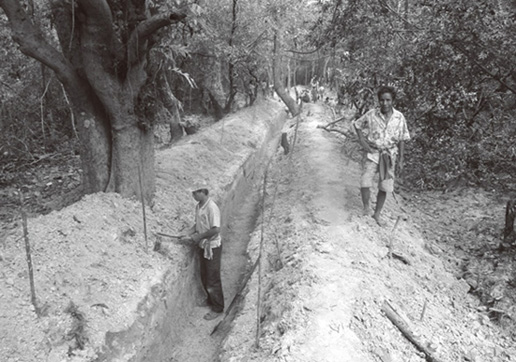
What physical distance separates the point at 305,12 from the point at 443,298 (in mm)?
18796

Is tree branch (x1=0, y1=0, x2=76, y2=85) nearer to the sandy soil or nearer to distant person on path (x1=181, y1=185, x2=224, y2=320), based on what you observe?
the sandy soil

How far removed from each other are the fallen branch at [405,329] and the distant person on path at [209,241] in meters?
2.47

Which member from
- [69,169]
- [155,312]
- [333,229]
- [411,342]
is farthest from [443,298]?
[69,169]

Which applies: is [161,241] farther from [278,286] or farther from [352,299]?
[352,299]

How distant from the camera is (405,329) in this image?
4145 millimetres

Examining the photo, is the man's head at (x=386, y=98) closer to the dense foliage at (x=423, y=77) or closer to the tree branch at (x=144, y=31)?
the dense foliage at (x=423, y=77)

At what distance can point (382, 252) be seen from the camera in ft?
18.9

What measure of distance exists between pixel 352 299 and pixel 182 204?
13.4 ft

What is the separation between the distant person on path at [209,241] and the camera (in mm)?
5672

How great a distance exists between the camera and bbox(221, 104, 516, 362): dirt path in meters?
3.94

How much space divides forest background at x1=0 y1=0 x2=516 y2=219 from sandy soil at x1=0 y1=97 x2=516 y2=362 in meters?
1.08

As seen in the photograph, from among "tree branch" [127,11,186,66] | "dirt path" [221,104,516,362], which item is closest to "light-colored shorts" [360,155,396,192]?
"dirt path" [221,104,516,362]

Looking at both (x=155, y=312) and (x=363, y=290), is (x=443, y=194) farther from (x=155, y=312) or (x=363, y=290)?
(x=155, y=312)

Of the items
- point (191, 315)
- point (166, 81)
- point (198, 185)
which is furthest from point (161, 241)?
point (166, 81)
